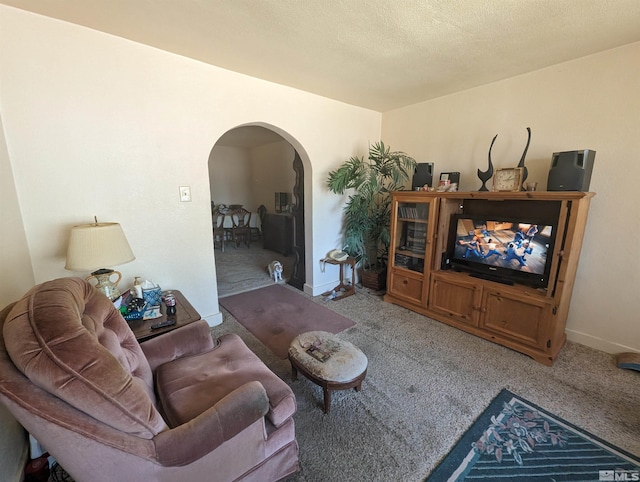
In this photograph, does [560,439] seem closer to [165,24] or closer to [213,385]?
[213,385]

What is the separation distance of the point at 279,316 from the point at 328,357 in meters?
1.38

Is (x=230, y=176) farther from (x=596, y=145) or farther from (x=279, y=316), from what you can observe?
(x=596, y=145)

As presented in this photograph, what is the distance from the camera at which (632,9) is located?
5.43 feet

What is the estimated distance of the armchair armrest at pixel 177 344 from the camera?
1.55m

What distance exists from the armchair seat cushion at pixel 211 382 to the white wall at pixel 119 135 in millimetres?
1077

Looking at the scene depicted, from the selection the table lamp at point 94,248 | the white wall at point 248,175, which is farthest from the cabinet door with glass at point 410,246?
the white wall at point 248,175

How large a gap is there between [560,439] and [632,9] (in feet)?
8.61

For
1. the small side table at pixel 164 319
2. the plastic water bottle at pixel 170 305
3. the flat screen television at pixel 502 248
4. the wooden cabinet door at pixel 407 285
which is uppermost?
the flat screen television at pixel 502 248

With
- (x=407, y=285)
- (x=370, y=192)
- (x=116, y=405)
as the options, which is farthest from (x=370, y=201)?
(x=116, y=405)

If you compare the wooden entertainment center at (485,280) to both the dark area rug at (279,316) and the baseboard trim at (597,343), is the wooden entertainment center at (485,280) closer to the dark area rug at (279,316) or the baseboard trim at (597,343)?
the baseboard trim at (597,343)

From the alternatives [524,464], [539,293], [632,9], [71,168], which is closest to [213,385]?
[524,464]

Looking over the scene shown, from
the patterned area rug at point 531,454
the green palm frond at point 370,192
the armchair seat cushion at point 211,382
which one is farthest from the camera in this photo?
the green palm frond at point 370,192

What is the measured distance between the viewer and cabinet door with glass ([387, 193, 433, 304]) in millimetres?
A: 2951

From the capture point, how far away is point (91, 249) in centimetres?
165
